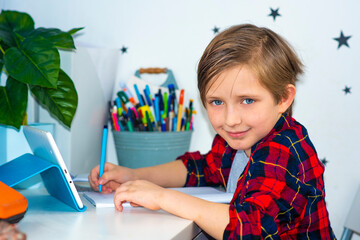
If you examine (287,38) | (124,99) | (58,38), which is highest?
(287,38)

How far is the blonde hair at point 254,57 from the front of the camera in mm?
655

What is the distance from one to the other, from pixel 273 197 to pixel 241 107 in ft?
0.49

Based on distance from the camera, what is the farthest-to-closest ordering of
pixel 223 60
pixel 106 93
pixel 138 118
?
pixel 106 93
pixel 138 118
pixel 223 60

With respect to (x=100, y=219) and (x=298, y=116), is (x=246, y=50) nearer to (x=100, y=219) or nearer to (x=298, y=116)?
(x=100, y=219)

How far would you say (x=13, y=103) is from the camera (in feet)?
2.59

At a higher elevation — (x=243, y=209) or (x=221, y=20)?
(x=221, y=20)

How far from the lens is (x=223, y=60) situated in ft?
2.16

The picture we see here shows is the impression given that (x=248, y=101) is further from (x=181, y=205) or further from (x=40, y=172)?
(x=40, y=172)

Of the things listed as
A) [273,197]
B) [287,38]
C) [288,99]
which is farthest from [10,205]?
[287,38]

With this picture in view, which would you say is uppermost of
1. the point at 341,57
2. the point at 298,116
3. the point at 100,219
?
the point at 341,57

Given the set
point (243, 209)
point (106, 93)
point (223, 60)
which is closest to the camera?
point (243, 209)

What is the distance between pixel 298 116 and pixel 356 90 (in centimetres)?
15

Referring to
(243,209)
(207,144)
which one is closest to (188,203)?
(243,209)

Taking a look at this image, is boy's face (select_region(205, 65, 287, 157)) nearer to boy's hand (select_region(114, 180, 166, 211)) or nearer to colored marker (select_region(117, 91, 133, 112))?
boy's hand (select_region(114, 180, 166, 211))
